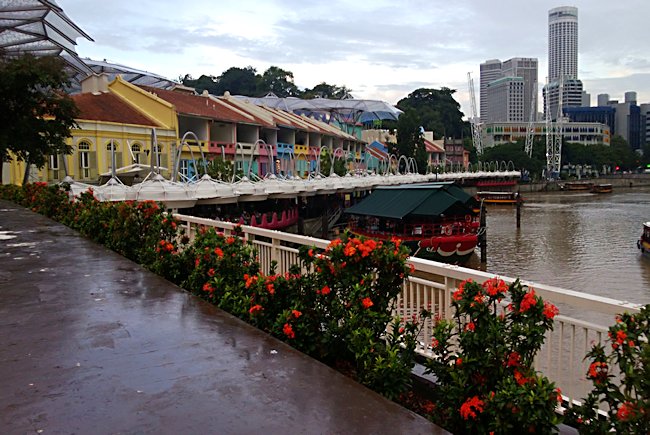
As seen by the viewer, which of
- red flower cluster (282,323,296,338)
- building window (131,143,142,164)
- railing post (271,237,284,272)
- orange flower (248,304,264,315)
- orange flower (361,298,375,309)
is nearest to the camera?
orange flower (361,298,375,309)

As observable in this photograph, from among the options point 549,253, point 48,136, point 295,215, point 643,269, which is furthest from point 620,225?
point 48,136

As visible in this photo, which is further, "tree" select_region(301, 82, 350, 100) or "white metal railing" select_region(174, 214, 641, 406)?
"tree" select_region(301, 82, 350, 100)

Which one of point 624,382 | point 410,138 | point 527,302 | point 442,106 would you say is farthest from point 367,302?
point 442,106

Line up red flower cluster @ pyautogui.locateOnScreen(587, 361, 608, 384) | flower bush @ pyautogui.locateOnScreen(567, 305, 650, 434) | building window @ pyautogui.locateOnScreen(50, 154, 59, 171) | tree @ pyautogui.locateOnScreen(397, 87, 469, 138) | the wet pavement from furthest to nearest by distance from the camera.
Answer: tree @ pyautogui.locateOnScreen(397, 87, 469, 138), building window @ pyautogui.locateOnScreen(50, 154, 59, 171), the wet pavement, red flower cluster @ pyautogui.locateOnScreen(587, 361, 608, 384), flower bush @ pyautogui.locateOnScreen(567, 305, 650, 434)

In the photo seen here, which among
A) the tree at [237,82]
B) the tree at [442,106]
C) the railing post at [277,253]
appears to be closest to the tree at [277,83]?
the tree at [237,82]

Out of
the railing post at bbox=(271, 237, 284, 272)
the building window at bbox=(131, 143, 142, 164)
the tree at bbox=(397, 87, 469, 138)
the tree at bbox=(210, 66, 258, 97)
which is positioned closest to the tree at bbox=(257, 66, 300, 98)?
the tree at bbox=(210, 66, 258, 97)

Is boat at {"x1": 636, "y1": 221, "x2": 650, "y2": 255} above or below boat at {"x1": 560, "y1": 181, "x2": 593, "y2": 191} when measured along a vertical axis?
below

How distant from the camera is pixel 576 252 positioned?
32.9m

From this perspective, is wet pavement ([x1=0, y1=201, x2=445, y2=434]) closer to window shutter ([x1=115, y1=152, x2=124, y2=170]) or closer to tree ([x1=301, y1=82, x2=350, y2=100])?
window shutter ([x1=115, y1=152, x2=124, y2=170])

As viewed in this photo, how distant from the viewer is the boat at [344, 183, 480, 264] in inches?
1125

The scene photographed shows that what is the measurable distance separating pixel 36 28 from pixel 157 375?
3741cm

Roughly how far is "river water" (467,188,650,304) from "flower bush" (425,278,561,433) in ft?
64.6

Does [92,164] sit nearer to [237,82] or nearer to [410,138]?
[410,138]

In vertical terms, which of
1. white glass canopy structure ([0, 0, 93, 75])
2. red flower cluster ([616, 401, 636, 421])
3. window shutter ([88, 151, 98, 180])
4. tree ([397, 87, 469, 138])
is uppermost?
tree ([397, 87, 469, 138])
